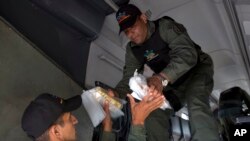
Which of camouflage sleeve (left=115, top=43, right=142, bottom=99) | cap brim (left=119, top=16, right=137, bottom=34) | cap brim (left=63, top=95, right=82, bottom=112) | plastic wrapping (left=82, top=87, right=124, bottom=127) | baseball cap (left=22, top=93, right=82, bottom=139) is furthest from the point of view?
camouflage sleeve (left=115, top=43, right=142, bottom=99)

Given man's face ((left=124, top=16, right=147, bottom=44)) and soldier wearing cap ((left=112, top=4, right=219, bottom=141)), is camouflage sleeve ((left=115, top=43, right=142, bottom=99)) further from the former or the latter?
man's face ((left=124, top=16, right=147, bottom=44))

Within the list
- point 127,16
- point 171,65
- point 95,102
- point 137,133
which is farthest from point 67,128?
point 127,16

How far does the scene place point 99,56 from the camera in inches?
79.0

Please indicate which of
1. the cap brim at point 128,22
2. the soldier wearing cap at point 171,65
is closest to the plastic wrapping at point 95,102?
the soldier wearing cap at point 171,65

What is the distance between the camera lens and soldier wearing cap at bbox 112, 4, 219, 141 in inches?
56.5

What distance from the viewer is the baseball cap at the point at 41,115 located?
1.14m

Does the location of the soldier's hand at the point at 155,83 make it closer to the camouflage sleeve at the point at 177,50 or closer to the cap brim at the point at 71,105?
the camouflage sleeve at the point at 177,50

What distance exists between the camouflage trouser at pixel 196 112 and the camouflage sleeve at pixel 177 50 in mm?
154

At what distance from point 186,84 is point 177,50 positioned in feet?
0.81

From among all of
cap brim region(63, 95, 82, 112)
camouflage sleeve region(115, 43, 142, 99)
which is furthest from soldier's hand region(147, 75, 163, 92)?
camouflage sleeve region(115, 43, 142, 99)

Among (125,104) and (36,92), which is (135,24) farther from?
(36,92)

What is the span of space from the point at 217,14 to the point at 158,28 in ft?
2.36

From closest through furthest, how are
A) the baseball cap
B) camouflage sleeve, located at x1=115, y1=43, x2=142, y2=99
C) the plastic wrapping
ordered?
the baseball cap
the plastic wrapping
camouflage sleeve, located at x1=115, y1=43, x2=142, y2=99

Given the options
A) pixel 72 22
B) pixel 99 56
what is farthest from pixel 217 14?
pixel 72 22
